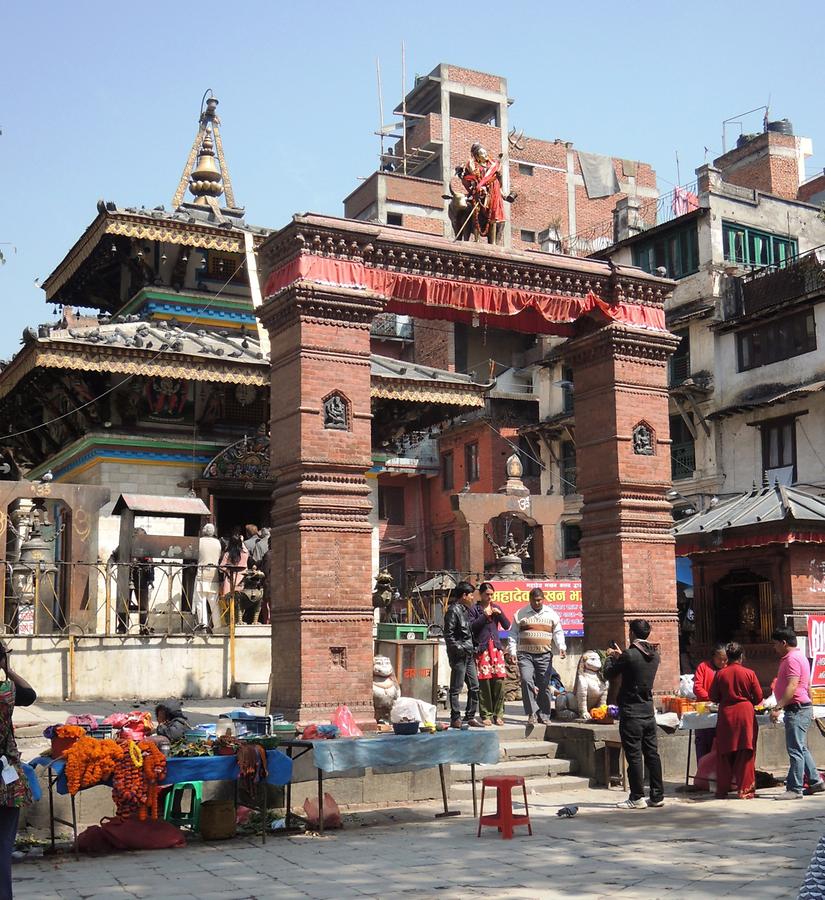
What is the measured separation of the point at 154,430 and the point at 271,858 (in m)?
15.2

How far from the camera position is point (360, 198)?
56.5 metres

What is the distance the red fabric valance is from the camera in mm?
14266

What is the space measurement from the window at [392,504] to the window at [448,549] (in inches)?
100

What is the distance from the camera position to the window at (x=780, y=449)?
3453 cm

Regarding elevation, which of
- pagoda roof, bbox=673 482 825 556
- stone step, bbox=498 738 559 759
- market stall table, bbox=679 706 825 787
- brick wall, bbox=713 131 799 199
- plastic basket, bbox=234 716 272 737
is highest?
brick wall, bbox=713 131 799 199

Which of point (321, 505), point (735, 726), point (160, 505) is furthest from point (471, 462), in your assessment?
point (735, 726)

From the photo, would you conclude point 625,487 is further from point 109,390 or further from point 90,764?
point 109,390

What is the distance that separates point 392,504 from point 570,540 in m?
9.97

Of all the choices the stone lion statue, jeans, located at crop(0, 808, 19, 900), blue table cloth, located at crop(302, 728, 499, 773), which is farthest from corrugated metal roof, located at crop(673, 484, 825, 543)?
jeans, located at crop(0, 808, 19, 900)

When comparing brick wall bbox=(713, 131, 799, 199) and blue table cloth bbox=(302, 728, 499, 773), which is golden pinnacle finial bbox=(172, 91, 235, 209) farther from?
brick wall bbox=(713, 131, 799, 199)

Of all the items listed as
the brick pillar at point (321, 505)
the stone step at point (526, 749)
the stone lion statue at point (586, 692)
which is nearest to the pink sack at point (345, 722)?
the brick pillar at point (321, 505)

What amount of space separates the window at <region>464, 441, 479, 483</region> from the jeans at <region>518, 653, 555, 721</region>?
32.7m

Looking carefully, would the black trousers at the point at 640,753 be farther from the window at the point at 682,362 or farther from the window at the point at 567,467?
the window at the point at 567,467

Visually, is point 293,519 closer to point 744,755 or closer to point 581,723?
point 581,723
